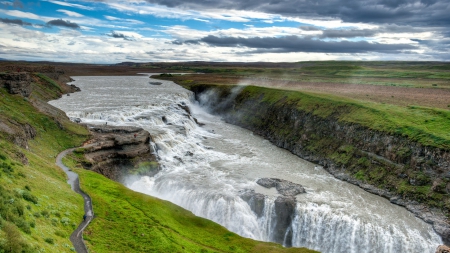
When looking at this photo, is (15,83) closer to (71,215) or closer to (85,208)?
(85,208)

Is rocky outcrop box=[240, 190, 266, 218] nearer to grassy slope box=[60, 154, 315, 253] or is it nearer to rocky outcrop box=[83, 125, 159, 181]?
grassy slope box=[60, 154, 315, 253]

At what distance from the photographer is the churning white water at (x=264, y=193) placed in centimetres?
3219

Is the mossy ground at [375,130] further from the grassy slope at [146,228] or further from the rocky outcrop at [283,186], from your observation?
the grassy slope at [146,228]

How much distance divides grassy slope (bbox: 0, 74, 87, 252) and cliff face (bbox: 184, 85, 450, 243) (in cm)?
3318

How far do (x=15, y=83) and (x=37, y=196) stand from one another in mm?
34280

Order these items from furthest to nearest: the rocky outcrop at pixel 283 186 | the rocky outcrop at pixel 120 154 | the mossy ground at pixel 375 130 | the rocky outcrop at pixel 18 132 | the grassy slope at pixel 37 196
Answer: the rocky outcrop at pixel 120 154, the rocky outcrop at pixel 283 186, the mossy ground at pixel 375 130, the rocky outcrop at pixel 18 132, the grassy slope at pixel 37 196

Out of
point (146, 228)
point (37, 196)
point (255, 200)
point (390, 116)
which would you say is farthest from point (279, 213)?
point (390, 116)

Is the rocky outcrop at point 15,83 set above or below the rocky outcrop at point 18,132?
above

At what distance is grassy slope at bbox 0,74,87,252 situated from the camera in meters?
16.3

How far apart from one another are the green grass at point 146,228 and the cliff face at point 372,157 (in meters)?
17.6

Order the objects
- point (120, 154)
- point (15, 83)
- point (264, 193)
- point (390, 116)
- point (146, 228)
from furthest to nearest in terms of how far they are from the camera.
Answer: point (390, 116) < point (15, 83) < point (120, 154) < point (264, 193) < point (146, 228)

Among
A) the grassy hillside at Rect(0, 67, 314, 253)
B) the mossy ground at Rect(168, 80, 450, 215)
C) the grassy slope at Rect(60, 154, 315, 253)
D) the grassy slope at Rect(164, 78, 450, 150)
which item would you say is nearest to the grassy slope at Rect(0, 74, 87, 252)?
the grassy hillside at Rect(0, 67, 314, 253)

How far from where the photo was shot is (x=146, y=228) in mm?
25672

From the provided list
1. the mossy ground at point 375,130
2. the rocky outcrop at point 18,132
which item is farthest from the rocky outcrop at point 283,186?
the rocky outcrop at point 18,132
